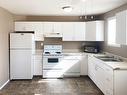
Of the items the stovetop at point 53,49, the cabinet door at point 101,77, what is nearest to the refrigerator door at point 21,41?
the stovetop at point 53,49

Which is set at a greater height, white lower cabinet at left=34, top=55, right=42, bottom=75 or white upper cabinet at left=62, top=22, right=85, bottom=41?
white upper cabinet at left=62, top=22, right=85, bottom=41

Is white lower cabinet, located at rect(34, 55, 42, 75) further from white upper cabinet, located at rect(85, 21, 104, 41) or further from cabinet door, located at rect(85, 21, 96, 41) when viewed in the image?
white upper cabinet, located at rect(85, 21, 104, 41)

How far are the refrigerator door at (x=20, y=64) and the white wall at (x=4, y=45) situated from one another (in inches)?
10.5

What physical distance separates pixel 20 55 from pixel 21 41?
0.49 m

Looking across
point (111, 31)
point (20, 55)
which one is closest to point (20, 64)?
point (20, 55)

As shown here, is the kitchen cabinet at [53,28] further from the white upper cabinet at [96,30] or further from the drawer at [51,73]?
the drawer at [51,73]

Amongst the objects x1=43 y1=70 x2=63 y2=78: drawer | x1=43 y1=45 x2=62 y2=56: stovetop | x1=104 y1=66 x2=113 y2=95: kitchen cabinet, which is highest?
x1=43 y1=45 x2=62 y2=56: stovetop

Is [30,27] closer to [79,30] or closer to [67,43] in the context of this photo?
[67,43]

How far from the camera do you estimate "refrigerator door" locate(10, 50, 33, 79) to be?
6422 mm

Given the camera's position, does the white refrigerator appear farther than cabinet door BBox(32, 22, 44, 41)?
No

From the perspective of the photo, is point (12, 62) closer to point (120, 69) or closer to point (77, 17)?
point (77, 17)

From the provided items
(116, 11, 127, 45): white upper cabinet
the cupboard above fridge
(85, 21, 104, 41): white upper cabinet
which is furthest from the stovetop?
(116, 11, 127, 45): white upper cabinet

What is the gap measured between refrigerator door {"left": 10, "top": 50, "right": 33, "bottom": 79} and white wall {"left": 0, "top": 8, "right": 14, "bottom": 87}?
10.5 inches

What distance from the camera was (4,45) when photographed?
580cm
